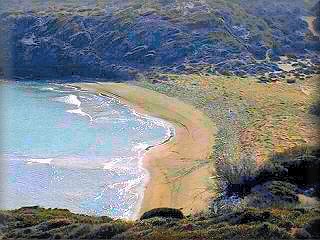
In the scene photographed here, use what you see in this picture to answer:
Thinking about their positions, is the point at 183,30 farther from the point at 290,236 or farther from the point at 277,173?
the point at 290,236

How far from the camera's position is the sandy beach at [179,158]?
17750mm

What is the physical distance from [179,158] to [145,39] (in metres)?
22.8

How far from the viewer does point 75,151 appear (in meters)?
23.2

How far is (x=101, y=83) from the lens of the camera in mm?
38188

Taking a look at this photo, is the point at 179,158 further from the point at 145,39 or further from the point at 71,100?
the point at 145,39

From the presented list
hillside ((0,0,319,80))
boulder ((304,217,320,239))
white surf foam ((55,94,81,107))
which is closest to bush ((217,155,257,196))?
boulder ((304,217,320,239))

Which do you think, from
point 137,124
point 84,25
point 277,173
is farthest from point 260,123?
point 84,25

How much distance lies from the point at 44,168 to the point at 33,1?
34676mm

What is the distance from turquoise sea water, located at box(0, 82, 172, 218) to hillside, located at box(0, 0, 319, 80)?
7639mm

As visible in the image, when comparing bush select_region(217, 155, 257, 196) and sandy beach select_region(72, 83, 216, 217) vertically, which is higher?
bush select_region(217, 155, 257, 196)

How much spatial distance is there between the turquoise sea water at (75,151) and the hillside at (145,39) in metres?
7.64

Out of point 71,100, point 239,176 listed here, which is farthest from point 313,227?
point 71,100

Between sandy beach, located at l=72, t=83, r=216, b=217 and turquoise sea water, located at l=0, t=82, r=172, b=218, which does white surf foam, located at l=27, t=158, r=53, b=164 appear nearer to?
turquoise sea water, located at l=0, t=82, r=172, b=218

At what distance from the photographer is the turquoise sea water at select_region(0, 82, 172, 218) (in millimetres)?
18250
